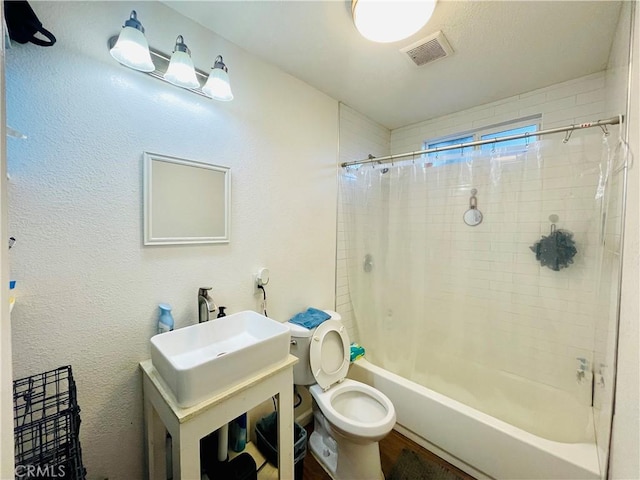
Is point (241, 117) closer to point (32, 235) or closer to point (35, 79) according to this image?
point (35, 79)

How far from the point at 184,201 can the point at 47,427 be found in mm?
941

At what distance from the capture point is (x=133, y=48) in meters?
0.94

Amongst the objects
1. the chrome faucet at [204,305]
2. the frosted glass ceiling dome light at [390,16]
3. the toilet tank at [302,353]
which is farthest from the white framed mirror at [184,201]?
the frosted glass ceiling dome light at [390,16]

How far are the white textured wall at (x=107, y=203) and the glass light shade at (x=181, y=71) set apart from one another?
4.3 inches

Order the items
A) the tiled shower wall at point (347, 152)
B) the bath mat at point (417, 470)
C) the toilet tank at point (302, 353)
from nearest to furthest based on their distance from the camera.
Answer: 1. the bath mat at point (417, 470)
2. the toilet tank at point (302, 353)
3. the tiled shower wall at point (347, 152)

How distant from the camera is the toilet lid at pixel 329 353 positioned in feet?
4.98

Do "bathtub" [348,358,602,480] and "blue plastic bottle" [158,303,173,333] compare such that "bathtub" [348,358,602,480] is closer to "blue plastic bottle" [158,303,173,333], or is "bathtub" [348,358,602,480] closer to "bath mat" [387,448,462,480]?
"bath mat" [387,448,462,480]

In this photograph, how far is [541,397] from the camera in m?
1.67

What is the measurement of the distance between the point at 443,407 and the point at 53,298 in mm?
1977

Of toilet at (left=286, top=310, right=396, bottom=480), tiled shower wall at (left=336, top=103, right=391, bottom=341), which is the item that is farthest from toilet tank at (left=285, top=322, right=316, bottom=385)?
tiled shower wall at (left=336, top=103, right=391, bottom=341)

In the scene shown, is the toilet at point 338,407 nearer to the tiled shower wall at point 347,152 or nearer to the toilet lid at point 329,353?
the toilet lid at point 329,353

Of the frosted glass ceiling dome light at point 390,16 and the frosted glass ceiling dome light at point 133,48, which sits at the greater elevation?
the frosted glass ceiling dome light at point 390,16

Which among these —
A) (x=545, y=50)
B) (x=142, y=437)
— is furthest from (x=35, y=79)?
(x=545, y=50)

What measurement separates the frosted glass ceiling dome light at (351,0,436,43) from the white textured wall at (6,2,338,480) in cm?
68
